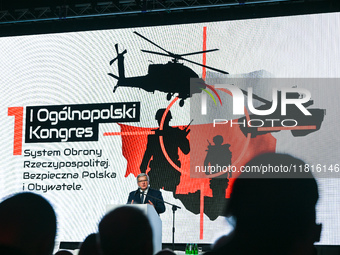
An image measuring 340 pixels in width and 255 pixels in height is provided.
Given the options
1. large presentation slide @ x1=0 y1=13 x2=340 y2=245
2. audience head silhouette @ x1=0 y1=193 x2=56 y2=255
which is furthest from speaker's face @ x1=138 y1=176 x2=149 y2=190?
audience head silhouette @ x1=0 y1=193 x2=56 y2=255

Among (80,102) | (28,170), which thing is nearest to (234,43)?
(80,102)

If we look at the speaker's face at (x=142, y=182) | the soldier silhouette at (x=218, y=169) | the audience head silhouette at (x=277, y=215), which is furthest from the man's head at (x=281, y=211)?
the soldier silhouette at (x=218, y=169)

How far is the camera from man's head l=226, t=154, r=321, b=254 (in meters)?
0.83

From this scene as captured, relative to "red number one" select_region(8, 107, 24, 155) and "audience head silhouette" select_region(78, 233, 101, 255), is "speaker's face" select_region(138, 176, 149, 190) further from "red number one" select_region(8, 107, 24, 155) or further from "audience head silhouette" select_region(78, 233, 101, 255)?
"audience head silhouette" select_region(78, 233, 101, 255)

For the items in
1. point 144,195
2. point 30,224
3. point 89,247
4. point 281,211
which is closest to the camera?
point 281,211

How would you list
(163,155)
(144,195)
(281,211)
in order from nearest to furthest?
1. (281,211)
2. (144,195)
3. (163,155)

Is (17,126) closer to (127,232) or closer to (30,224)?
(30,224)

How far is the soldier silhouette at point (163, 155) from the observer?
6.69m

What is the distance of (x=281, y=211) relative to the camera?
83 cm

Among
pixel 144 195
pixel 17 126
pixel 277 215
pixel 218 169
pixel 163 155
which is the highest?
pixel 17 126

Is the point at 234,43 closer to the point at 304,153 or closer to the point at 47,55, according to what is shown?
the point at 304,153

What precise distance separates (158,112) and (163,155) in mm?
636

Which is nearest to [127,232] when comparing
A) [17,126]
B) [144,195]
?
[144,195]

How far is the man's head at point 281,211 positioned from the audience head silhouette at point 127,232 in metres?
0.19
